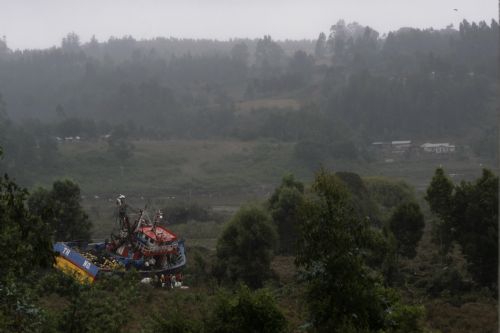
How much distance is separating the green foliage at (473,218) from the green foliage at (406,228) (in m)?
1.10

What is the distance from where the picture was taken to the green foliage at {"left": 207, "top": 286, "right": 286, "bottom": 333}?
31.8 ft

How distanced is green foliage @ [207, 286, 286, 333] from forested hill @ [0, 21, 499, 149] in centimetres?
6464

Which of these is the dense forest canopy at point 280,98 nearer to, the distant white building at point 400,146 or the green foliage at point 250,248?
the distant white building at point 400,146

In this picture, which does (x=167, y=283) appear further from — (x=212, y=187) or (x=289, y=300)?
(x=212, y=187)

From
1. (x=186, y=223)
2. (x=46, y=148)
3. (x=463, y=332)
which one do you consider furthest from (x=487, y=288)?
(x=46, y=148)

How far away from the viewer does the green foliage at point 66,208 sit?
2338 centimetres

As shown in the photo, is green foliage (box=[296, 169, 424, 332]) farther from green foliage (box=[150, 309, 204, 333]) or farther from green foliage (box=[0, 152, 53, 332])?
green foliage (box=[0, 152, 53, 332])

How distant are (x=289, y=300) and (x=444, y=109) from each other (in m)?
75.6

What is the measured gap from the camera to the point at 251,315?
9.75 m

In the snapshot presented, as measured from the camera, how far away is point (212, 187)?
65.3 meters

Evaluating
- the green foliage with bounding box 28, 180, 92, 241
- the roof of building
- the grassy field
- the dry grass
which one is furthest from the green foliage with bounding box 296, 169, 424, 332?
the dry grass

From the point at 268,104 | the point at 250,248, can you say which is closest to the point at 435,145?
the point at 268,104

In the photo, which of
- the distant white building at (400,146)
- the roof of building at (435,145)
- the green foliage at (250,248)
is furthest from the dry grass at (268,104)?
the green foliage at (250,248)

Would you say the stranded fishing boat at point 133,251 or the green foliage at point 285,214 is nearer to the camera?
the stranded fishing boat at point 133,251
